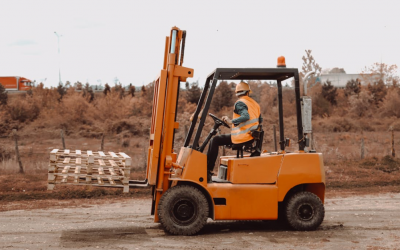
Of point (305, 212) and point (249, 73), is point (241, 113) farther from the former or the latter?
point (305, 212)

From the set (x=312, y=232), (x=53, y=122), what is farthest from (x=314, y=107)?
(x=312, y=232)

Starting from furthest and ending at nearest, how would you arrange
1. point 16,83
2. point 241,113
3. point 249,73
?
point 16,83 < point 249,73 < point 241,113

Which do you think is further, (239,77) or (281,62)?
(239,77)

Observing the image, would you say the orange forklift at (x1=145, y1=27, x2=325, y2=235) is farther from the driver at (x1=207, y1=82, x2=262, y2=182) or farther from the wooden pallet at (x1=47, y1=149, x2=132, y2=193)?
the wooden pallet at (x1=47, y1=149, x2=132, y2=193)

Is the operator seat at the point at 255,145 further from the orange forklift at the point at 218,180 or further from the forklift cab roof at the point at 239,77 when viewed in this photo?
the forklift cab roof at the point at 239,77

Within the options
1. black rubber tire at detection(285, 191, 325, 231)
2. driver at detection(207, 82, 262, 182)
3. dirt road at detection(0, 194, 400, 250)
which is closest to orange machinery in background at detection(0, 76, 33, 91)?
dirt road at detection(0, 194, 400, 250)

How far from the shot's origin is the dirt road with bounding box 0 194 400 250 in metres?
6.76

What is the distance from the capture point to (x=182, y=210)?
24.1 feet

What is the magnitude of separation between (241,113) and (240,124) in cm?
18

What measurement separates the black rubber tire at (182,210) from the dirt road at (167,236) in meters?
0.15

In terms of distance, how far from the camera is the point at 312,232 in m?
7.68

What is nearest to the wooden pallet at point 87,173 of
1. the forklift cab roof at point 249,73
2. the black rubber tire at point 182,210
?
the black rubber tire at point 182,210

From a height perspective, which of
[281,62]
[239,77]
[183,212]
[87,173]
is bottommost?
[183,212]

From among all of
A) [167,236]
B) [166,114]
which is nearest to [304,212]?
[167,236]
